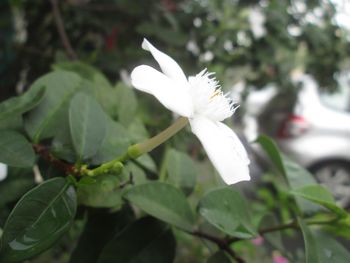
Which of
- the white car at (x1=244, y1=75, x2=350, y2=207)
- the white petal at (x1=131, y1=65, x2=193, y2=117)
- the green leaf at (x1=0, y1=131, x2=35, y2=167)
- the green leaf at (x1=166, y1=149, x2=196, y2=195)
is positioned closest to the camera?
the white petal at (x1=131, y1=65, x2=193, y2=117)

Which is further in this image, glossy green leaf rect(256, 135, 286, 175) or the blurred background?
the blurred background

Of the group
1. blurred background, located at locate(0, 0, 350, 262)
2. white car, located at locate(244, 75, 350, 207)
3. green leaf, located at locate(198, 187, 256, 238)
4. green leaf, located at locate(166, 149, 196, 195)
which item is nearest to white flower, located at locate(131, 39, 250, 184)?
green leaf, located at locate(198, 187, 256, 238)

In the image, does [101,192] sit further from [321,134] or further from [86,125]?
[321,134]

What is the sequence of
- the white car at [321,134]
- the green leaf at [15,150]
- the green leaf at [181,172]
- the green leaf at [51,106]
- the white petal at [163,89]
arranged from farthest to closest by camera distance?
the white car at [321,134]
the green leaf at [181,172]
the green leaf at [51,106]
the green leaf at [15,150]
the white petal at [163,89]

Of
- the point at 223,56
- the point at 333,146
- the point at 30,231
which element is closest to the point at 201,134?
the point at 30,231

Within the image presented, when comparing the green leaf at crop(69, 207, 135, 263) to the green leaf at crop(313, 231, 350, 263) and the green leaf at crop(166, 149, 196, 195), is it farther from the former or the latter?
the green leaf at crop(313, 231, 350, 263)

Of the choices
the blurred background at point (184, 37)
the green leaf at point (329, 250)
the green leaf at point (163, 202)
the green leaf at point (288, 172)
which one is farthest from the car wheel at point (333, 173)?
the green leaf at point (163, 202)

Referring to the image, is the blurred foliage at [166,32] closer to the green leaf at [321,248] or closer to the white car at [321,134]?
the green leaf at [321,248]
